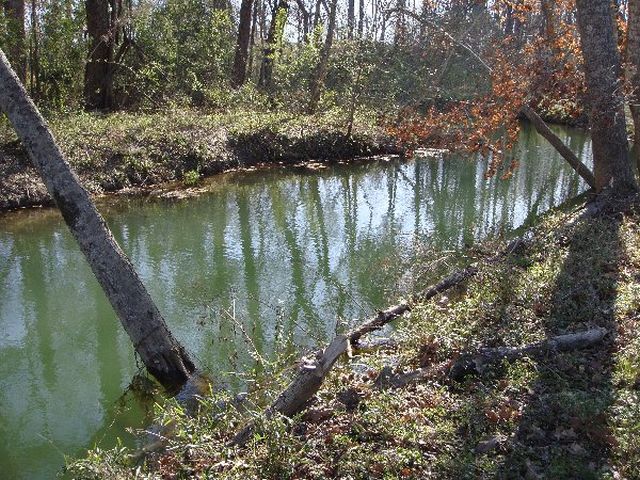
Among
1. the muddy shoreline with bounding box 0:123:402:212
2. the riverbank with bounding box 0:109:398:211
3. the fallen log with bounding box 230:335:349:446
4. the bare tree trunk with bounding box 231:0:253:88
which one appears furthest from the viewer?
the bare tree trunk with bounding box 231:0:253:88

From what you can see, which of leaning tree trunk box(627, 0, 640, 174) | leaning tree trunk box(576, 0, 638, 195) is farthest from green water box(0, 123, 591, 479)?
leaning tree trunk box(627, 0, 640, 174)

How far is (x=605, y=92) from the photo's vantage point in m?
9.13

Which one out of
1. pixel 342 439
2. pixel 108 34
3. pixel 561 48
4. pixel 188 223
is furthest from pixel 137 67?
pixel 342 439

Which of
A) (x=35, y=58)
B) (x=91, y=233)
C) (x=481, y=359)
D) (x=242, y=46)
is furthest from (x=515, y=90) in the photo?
(x=242, y=46)

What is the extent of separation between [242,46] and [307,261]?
14844 mm

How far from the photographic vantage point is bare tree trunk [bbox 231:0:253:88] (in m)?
23.1

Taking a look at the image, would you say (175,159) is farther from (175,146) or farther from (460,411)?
(460,411)

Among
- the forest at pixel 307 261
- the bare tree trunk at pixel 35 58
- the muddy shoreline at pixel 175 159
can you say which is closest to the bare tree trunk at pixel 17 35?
the forest at pixel 307 261

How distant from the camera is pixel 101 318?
810cm

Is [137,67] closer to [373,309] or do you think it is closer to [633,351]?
[373,309]

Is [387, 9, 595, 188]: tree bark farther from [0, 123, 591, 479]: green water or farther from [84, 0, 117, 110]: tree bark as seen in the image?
[84, 0, 117, 110]: tree bark

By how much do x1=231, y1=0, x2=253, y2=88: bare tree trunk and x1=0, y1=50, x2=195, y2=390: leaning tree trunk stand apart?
17895 millimetres

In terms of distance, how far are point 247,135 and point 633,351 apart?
49.1 ft

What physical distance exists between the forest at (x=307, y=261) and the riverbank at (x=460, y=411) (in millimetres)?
19
